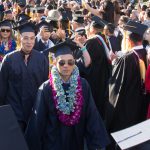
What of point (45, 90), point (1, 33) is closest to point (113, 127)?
point (45, 90)

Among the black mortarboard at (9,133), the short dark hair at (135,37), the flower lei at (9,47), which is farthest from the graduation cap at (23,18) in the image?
the black mortarboard at (9,133)

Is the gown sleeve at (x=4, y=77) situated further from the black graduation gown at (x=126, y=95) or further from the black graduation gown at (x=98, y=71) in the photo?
the black graduation gown at (x=98, y=71)

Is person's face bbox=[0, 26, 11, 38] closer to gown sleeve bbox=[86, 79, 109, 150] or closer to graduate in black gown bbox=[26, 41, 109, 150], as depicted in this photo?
graduate in black gown bbox=[26, 41, 109, 150]

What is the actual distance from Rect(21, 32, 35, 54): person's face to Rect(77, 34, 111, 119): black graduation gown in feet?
4.33

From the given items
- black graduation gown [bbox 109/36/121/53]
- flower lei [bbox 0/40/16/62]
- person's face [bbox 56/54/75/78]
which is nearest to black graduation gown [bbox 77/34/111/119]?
black graduation gown [bbox 109/36/121/53]

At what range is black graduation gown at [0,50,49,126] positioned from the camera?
5.42 m

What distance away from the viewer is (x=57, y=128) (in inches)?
185

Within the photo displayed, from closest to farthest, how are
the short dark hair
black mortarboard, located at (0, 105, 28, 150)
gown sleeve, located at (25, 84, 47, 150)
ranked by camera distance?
black mortarboard, located at (0, 105, 28, 150) → gown sleeve, located at (25, 84, 47, 150) → the short dark hair

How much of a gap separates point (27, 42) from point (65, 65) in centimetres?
108

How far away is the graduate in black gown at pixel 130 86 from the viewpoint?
18.0 feet

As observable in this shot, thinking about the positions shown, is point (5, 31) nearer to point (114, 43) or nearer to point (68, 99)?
point (114, 43)

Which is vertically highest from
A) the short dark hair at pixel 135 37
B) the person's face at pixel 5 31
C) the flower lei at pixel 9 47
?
the person's face at pixel 5 31

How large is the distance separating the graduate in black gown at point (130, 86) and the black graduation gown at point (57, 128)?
0.95m

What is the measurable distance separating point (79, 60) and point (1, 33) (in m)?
1.50
